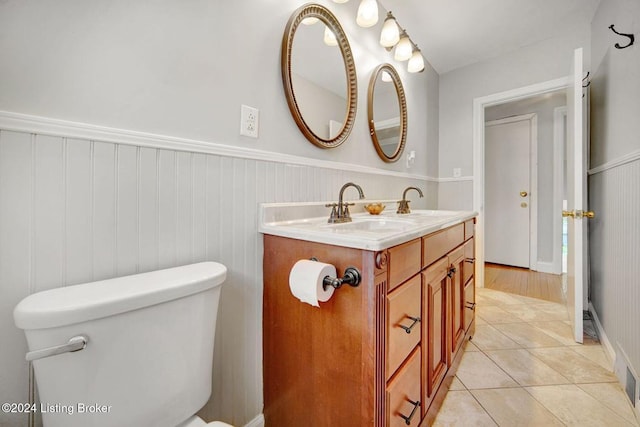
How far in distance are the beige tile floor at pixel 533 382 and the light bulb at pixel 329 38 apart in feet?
6.10

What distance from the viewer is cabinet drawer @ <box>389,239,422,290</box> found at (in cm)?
81

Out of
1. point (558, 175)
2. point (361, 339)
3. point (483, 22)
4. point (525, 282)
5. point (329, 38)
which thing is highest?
point (483, 22)

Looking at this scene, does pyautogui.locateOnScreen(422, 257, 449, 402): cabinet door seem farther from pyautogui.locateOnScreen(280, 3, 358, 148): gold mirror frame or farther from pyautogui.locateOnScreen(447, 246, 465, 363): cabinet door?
pyautogui.locateOnScreen(280, 3, 358, 148): gold mirror frame

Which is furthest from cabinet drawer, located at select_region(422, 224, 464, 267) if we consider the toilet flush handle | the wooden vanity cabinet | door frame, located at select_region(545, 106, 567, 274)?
door frame, located at select_region(545, 106, 567, 274)

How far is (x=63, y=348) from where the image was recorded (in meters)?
0.51

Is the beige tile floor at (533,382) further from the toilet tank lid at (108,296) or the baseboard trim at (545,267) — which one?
the baseboard trim at (545,267)

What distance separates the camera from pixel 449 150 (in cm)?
285

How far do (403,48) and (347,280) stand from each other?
184cm

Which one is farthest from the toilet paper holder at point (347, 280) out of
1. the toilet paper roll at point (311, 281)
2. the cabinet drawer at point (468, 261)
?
the cabinet drawer at point (468, 261)

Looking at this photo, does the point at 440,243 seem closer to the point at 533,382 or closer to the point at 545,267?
the point at 533,382

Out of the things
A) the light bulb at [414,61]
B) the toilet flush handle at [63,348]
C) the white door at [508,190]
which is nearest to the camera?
the toilet flush handle at [63,348]

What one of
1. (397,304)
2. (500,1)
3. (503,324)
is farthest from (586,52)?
(397,304)

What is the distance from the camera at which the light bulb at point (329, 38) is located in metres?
1.38

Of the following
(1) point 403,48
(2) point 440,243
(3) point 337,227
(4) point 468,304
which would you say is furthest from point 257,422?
(1) point 403,48
